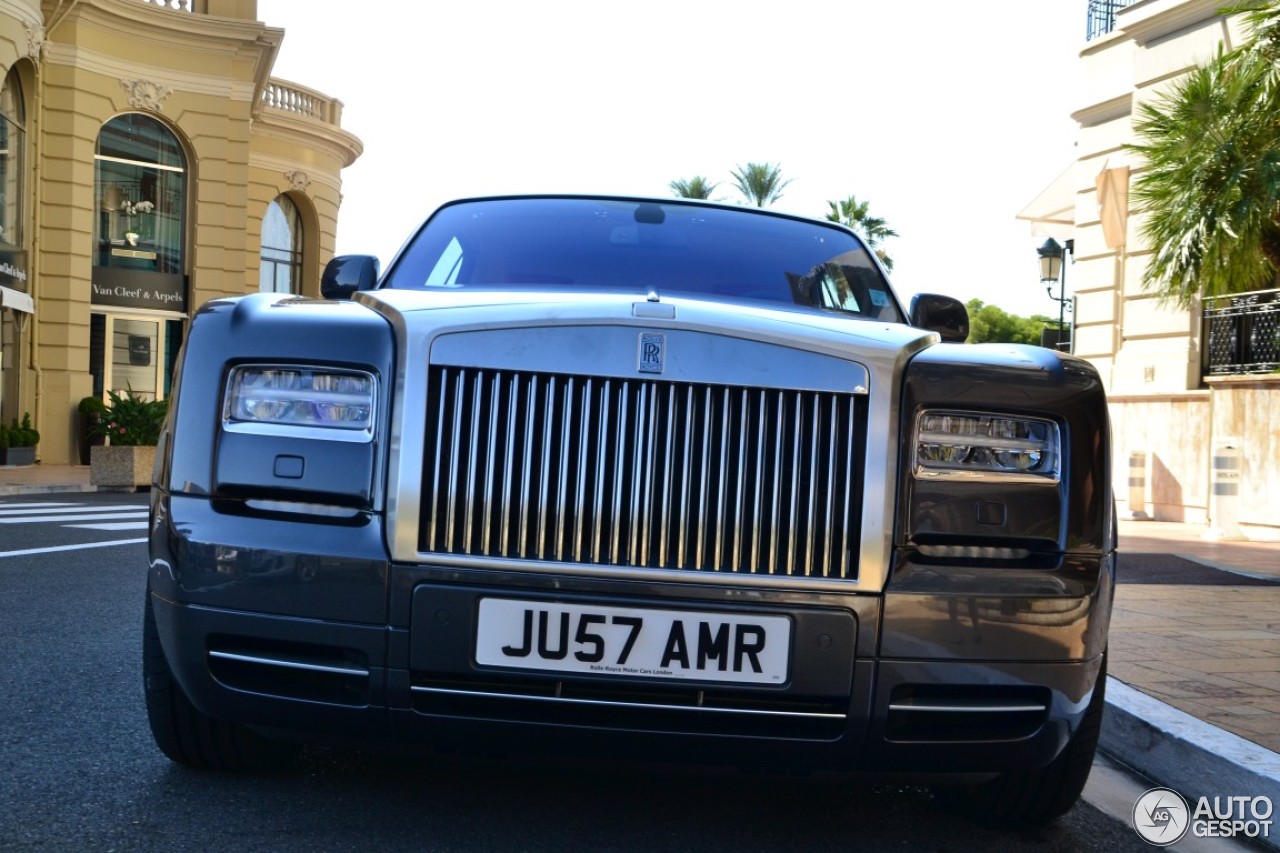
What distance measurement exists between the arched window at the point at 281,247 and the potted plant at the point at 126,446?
1113 centimetres

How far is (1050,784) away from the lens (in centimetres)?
335

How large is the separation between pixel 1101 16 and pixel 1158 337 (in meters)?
5.77

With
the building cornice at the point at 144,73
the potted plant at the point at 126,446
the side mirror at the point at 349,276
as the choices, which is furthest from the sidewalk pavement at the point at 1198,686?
the building cornice at the point at 144,73

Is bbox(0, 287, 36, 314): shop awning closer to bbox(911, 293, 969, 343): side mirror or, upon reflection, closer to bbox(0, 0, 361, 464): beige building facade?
bbox(0, 0, 361, 464): beige building facade

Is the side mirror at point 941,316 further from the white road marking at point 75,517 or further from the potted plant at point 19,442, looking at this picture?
the potted plant at point 19,442

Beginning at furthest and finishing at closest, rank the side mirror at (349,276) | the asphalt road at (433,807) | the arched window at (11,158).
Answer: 1. the arched window at (11,158)
2. the side mirror at (349,276)
3. the asphalt road at (433,807)

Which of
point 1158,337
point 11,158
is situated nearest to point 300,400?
point 1158,337

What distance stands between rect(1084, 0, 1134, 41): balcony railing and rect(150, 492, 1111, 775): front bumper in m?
20.0

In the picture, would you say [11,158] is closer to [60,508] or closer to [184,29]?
[184,29]

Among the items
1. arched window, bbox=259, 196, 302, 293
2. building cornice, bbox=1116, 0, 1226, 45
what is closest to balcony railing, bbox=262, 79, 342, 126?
arched window, bbox=259, 196, 302, 293

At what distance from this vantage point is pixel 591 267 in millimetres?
4234

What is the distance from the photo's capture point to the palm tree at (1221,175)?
13.9 metres

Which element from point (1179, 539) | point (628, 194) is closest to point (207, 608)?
point (628, 194)

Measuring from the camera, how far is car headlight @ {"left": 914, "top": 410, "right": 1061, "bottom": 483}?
Answer: 302 centimetres
